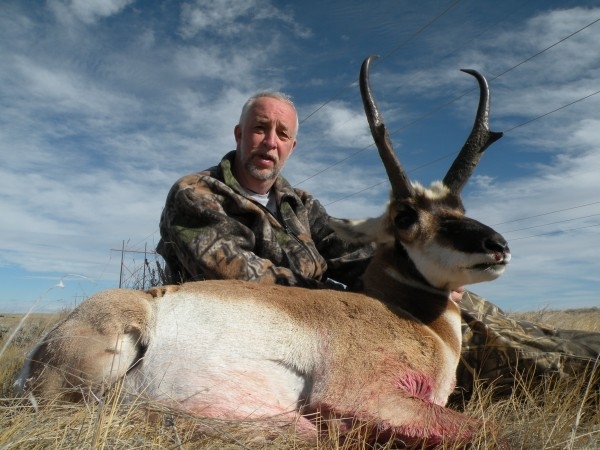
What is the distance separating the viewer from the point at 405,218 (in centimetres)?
475

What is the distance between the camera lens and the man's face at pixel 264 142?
681cm

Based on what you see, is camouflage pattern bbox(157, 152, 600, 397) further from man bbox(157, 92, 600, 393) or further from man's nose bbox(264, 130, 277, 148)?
man's nose bbox(264, 130, 277, 148)

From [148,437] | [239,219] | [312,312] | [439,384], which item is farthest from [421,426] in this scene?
[239,219]

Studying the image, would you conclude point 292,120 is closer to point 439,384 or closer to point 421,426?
point 439,384

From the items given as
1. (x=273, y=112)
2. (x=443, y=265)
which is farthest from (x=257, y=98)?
(x=443, y=265)

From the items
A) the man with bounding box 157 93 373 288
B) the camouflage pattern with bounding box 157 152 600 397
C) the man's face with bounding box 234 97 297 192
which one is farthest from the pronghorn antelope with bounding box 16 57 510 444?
the man's face with bounding box 234 97 297 192

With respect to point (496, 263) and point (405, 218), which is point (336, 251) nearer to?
point (405, 218)

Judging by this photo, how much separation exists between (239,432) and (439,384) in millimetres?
1577

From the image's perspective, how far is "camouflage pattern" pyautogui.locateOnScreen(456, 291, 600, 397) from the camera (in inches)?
188

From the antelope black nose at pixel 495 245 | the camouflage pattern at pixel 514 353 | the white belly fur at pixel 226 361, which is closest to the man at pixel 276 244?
the camouflage pattern at pixel 514 353

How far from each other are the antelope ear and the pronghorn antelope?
877 mm

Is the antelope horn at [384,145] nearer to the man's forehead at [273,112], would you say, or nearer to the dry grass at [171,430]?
the man's forehead at [273,112]

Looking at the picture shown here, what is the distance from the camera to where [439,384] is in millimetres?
3998

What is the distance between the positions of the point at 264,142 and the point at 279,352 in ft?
12.0
